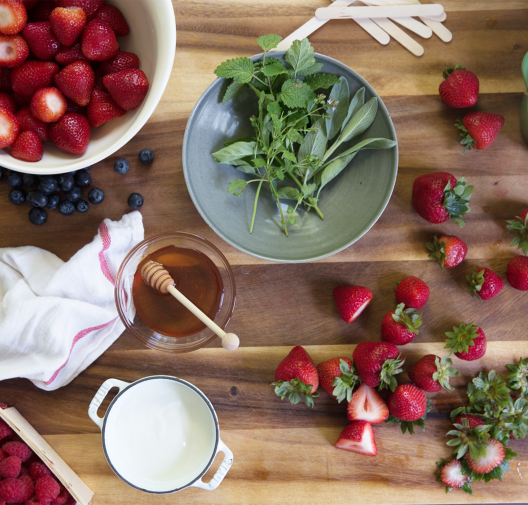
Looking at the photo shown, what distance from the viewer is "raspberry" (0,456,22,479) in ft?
3.24

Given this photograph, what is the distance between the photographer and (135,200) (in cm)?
107

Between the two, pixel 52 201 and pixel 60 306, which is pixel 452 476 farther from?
pixel 52 201

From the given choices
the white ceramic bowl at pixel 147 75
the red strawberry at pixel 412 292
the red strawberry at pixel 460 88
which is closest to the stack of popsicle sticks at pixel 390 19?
the red strawberry at pixel 460 88

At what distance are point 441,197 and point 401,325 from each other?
31 centimetres

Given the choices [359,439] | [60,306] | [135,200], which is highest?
[135,200]

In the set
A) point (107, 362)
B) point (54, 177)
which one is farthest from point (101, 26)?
point (107, 362)

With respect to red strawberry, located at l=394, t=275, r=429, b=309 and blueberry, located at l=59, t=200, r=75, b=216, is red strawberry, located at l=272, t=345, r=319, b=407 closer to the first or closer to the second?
red strawberry, located at l=394, t=275, r=429, b=309

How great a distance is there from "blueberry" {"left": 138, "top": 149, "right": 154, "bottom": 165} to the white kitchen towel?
0.12 metres

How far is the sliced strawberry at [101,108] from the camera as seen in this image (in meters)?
0.89

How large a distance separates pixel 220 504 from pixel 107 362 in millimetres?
423

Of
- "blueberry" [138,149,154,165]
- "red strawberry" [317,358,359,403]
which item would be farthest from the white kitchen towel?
"red strawberry" [317,358,359,403]

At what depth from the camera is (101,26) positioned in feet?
2.81

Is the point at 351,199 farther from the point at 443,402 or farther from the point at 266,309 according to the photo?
the point at 443,402

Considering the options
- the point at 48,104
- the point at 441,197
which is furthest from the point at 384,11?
the point at 48,104
